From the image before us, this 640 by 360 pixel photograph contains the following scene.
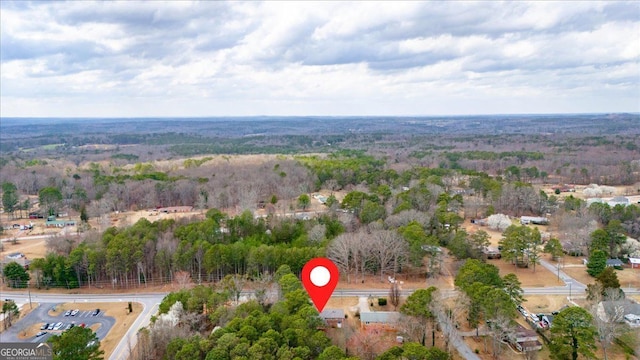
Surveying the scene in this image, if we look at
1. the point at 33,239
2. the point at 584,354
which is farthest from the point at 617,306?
the point at 33,239

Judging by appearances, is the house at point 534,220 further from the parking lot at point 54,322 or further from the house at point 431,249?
the parking lot at point 54,322

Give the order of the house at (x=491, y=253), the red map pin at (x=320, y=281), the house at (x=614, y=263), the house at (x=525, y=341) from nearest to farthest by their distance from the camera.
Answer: the red map pin at (x=320, y=281)
the house at (x=525, y=341)
the house at (x=614, y=263)
the house at (x=491, y=253)

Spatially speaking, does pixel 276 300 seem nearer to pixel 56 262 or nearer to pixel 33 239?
pixel 56 262

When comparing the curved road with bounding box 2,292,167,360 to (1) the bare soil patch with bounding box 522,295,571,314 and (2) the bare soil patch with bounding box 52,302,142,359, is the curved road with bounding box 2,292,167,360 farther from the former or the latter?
(1) the bare soil patch with bounding box 522,295,571,314

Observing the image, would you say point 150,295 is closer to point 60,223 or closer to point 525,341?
point 525,341

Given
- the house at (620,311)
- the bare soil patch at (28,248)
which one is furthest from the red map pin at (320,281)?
the bare soil patch at (28,248)

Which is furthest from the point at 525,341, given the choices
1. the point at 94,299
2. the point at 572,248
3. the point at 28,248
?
the point at 28,248

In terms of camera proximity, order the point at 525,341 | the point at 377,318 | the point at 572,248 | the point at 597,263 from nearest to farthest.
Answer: the point at 525,341
the point at 377,318
the point at 597,263
the point at 572,248
